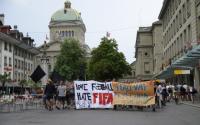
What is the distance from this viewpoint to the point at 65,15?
6378 inches

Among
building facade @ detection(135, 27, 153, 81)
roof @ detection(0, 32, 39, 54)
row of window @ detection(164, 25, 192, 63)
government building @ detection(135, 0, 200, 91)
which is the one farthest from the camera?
building facade @ detection(135, 27, 153, 81)

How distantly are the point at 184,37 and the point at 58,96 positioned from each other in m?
24.7

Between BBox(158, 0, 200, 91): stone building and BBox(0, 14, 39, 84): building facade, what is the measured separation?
22323mm

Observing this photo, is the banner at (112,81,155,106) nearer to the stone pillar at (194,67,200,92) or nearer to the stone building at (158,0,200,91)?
the stone building at (158,0,200,91)

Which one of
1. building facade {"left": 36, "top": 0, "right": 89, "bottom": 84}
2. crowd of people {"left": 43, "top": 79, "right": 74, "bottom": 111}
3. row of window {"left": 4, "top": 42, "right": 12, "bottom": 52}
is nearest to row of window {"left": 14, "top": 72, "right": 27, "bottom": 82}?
row of window {"left": 4, "top": 42, "right": 12, "bottom": 52}

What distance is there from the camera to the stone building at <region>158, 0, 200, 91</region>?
40.7 m

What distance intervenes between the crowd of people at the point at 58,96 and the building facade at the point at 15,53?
31.6 metres

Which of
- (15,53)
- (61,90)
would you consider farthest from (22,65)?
(61,90)

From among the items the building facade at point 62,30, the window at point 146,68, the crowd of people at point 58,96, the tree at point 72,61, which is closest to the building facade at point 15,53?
the tree at point 72,61

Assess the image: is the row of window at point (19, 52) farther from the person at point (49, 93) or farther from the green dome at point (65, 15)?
the green dome at point (65, 15)

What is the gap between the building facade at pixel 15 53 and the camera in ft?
225

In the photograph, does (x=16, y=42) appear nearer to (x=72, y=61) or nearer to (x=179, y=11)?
(x=179, y=11)

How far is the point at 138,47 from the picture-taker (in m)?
117

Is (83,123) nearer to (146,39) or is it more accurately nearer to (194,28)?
(194,28)
